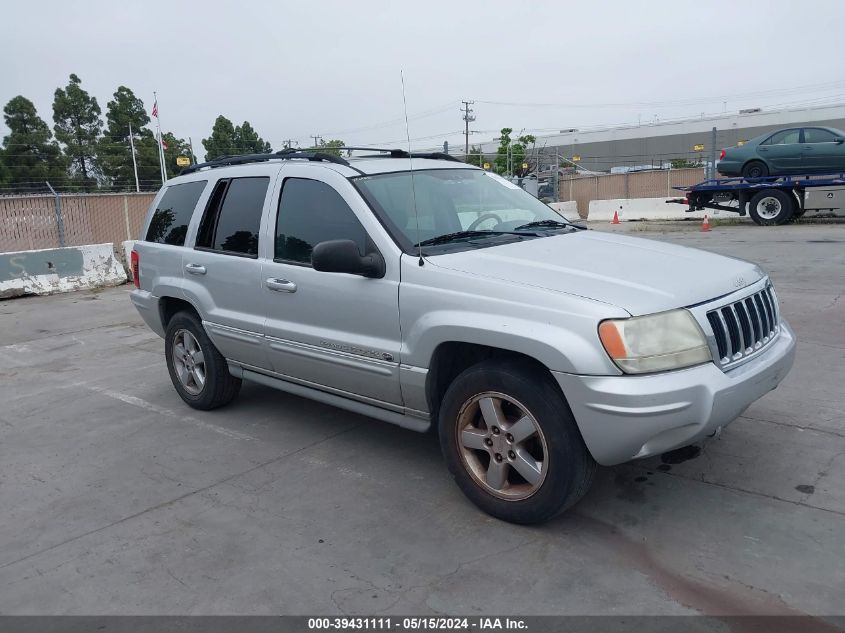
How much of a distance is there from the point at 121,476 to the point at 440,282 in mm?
2425

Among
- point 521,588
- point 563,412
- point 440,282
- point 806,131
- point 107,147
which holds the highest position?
point 107,147

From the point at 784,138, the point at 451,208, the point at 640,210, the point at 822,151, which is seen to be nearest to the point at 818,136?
the point at 822,151

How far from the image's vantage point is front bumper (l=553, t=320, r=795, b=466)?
9.95 ft

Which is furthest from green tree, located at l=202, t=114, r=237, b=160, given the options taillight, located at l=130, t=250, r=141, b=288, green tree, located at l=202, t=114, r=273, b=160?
taillight, located at l=130, t=250, r=141, b=288

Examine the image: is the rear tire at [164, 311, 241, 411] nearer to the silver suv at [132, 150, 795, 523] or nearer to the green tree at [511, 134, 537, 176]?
the silver suv at [132, 150, 795, 523]

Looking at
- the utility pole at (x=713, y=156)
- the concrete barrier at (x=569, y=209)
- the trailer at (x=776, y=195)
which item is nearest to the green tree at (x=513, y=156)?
the concrete barrier at (x=569, y=209)

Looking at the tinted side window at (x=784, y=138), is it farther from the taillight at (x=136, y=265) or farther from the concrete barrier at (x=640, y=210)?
the taillight at (x=136, y=265)

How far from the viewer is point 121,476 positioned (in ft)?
14.4

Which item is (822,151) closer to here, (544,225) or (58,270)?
(544,225)

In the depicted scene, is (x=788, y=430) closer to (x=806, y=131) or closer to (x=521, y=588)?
(x=521, y=588)

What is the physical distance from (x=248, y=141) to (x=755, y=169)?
41.5 meters

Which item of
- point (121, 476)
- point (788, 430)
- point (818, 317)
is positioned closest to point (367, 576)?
point (121, 476)

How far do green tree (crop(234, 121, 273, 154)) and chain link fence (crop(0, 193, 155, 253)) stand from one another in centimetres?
2954

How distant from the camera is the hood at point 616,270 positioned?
3242 millimetres
